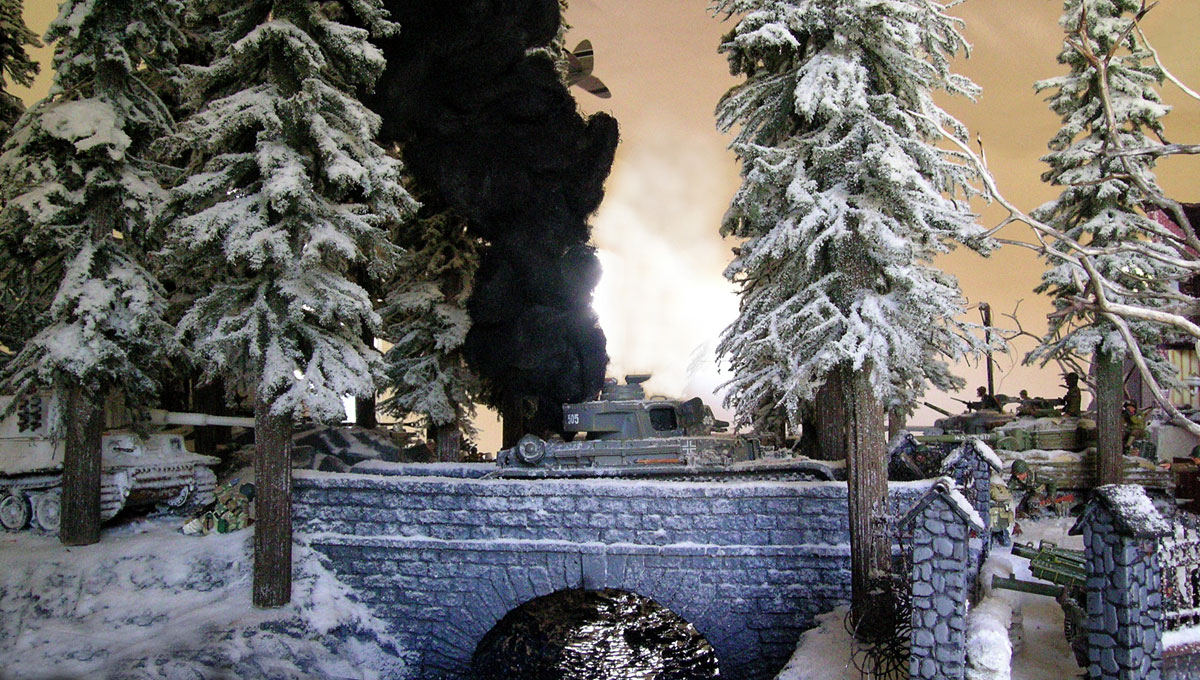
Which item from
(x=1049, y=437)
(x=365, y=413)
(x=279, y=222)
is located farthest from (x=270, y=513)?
(x=1049, y=437)

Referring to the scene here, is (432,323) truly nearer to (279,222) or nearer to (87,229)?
(279,222)

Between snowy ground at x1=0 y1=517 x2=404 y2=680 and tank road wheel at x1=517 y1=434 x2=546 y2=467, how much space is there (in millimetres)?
3388

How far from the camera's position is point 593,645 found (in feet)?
44.8

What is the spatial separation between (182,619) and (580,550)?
19.0 feet

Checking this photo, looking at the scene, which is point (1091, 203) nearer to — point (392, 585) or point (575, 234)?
point (575, 234)

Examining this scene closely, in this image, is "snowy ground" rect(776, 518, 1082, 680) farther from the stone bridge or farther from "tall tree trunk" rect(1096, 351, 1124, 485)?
"tall tree trunk" rect(1096, 351, 1124, 485)

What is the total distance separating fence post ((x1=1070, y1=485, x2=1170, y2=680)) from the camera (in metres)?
6.04

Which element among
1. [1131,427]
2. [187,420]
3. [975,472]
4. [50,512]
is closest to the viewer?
[975,472]

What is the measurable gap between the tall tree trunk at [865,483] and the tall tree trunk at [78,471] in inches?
456

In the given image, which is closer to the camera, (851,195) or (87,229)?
(851,195)

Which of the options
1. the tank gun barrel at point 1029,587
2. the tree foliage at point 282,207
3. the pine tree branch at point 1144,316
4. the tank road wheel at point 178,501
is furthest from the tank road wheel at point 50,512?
the pine tree branch at point 1144,316

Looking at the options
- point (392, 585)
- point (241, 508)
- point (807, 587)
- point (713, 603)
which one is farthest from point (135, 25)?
point (807, 587)

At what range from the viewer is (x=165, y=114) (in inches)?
506

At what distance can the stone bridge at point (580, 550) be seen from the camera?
10.1 metres
